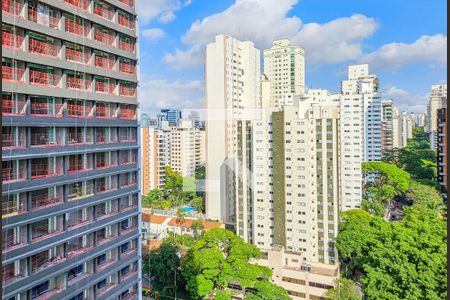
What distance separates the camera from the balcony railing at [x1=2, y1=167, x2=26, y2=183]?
136 cm

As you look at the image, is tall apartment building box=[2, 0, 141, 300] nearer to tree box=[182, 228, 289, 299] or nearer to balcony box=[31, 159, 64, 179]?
balcony box=[31, 159, 64, 179]

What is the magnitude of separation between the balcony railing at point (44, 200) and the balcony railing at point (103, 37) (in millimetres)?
897

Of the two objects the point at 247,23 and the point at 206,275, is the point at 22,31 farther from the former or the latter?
the point at 206,275

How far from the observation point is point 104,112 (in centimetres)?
200

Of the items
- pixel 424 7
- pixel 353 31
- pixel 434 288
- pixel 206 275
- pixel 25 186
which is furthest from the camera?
pixel 206 275

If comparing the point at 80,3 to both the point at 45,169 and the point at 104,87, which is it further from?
the point at 45,169

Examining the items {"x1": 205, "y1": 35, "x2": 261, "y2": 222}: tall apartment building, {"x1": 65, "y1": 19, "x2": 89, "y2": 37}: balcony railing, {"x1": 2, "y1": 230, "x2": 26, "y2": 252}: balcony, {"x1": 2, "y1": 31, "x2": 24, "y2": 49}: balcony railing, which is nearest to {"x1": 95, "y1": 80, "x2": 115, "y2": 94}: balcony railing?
{"x1": 65, "y1": 19, "x2": 89, "y2": 37}: balcony railing

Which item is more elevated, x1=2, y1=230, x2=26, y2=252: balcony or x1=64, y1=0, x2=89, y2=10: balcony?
x1=64, y1=0, x2=89, y2=10: balcony

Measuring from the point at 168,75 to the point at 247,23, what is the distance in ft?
2.07

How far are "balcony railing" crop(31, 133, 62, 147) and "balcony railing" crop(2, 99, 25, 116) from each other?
0.37 ft

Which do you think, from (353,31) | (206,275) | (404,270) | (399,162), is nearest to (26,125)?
(206,275)

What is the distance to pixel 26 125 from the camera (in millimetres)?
1458

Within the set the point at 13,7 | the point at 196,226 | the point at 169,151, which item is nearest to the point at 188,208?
the point at 196,226

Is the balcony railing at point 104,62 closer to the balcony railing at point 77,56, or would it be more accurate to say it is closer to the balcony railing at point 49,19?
the balcony railing at point 77,56
